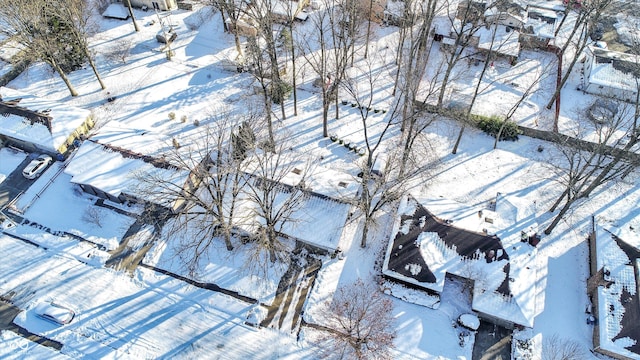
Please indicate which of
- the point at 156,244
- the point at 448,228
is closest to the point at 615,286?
the point at 448,228

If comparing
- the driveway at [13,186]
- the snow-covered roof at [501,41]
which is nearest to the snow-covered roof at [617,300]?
the snow-covered roof at [501,41]

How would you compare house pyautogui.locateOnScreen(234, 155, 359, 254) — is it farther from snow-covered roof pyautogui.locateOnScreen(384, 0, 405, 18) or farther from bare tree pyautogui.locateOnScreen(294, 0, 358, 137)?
snow-covered roof pyautogui.locateOnScreen(384, 0, 405, 18)

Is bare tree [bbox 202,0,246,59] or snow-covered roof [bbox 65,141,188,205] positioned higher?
bare tree [bbox 202,0,246,59]

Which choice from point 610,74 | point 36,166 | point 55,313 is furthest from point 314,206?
point 610,74

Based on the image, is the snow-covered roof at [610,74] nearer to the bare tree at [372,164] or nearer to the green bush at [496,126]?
the green bush at [496,126]

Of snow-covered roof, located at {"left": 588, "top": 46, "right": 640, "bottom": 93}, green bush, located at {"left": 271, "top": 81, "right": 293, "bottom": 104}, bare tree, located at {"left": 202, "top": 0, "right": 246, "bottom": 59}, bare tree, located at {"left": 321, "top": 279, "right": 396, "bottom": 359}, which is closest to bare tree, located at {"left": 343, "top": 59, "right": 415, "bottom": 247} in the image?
bare tree, located at {"left": 321, "top": 279, "right": 396, "bottom": 359}
